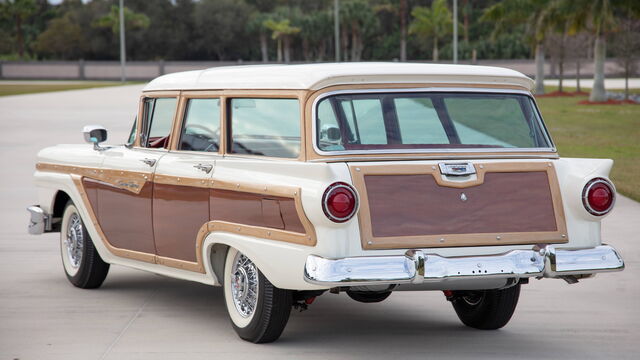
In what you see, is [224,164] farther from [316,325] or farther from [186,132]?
[316,325]

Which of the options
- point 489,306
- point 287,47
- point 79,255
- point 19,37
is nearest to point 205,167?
point 489,306

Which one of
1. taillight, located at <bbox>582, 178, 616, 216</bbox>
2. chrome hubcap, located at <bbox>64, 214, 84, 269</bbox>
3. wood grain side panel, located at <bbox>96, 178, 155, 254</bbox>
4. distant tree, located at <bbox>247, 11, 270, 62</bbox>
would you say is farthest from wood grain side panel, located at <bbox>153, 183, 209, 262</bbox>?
distant tree, located at <bbox>247, 11, 270, 62</bbox>

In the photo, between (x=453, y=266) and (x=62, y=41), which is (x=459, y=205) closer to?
(x=453, y=266)

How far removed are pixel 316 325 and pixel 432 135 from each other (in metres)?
1.51

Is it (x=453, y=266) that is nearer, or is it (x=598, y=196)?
(x=453, y=266)

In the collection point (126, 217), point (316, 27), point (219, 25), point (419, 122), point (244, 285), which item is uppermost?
point (419, 122)

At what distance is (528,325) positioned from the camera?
289 inches

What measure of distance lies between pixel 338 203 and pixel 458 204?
729 millimetres

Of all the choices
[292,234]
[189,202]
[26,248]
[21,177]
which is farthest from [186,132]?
[21,177]

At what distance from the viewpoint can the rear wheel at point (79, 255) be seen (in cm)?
847

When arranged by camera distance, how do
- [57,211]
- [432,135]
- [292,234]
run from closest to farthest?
[292,234]
[432,135]
[57,211]

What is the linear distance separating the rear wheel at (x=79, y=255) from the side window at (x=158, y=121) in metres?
0.96

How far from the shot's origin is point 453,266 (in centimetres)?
602

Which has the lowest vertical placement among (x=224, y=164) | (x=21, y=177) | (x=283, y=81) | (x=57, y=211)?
(x=21, y=177)
